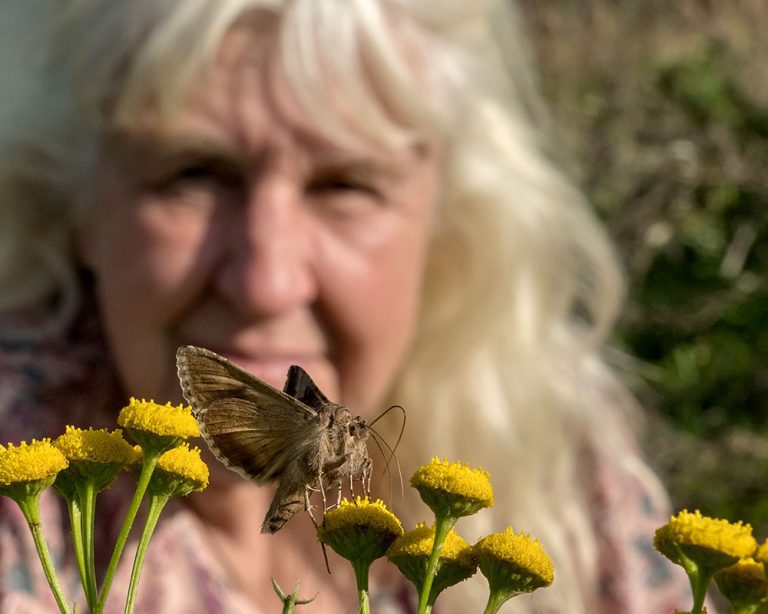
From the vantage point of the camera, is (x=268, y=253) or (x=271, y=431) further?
(x=268, y=253)

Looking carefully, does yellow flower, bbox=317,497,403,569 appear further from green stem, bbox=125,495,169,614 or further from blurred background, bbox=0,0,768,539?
blurred background, bbox=0,0,768,539

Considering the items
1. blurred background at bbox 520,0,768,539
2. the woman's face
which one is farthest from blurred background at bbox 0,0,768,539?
the woman's face

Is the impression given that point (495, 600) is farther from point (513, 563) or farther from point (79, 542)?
point (79, 542)

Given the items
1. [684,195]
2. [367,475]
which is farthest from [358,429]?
[684,195]

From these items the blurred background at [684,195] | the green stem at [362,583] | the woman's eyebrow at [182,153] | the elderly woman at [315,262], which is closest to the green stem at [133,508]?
the green stem at [362,583]

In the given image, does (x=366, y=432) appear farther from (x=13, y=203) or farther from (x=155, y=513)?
(x=13, y=203)

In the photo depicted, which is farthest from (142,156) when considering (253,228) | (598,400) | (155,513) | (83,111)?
(155,513)
